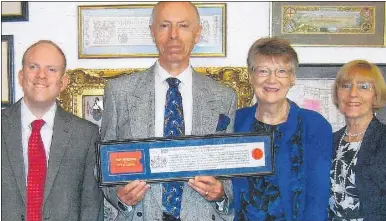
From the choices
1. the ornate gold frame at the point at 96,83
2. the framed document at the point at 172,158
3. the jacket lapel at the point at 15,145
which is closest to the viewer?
the framed document at the point at 172,158

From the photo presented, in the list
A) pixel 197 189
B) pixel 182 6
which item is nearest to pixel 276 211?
pixel 197 189

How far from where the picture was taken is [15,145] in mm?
2129

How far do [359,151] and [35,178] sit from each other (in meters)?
1.47

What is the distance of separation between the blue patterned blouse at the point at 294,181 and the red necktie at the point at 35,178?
85 centimetres

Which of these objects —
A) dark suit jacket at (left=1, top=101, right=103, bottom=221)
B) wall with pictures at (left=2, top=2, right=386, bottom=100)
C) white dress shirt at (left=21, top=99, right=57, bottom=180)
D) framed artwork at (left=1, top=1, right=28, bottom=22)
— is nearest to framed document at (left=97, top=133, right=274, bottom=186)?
dark suit jacket at (left=1, top=101, right=103, bottom=221)

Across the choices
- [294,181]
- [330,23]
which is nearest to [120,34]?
[330,23]

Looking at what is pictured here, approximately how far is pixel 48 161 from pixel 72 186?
153 millimetres

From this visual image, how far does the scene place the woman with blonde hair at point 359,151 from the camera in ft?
7.09

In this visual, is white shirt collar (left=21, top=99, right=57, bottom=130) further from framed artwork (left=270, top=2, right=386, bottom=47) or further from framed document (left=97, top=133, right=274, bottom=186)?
framed artwork (left=270, top=2, right=386, bottom=47)

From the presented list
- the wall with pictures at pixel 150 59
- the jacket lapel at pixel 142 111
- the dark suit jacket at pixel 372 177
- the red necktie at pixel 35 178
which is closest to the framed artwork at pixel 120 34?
the wall with pictures at pixel 150 59

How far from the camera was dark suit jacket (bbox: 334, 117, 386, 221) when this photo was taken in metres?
2.14

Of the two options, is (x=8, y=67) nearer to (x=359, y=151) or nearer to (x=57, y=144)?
(x=57, y=144)

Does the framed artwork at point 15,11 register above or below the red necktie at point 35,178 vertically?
above

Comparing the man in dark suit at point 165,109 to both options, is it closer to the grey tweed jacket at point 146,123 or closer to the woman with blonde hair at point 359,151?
the grey tweed jacket at point 146,123
